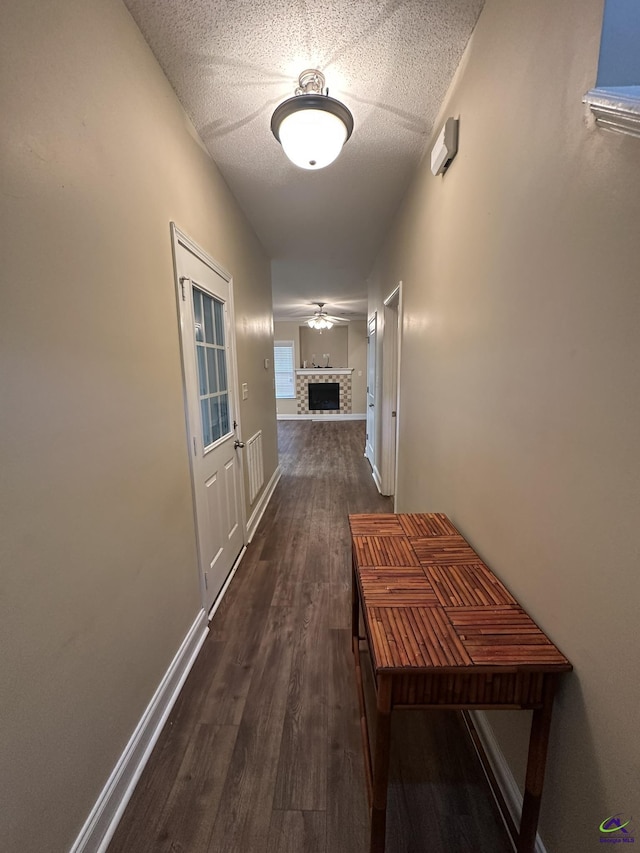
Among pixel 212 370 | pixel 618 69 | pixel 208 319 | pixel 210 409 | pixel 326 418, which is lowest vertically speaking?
pixel 326 418

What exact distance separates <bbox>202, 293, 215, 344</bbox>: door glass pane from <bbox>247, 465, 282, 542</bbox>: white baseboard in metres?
1.57

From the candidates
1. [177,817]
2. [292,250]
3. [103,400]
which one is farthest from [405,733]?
[292,250]

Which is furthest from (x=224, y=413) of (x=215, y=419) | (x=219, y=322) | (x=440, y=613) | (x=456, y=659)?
(x=456, y=659)

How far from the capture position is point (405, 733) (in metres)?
1.31

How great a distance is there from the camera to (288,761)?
47.1 inches

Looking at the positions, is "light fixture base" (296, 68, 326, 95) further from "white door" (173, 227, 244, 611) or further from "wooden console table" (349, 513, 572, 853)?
"wooden console table" (349, 513, 572, 853)

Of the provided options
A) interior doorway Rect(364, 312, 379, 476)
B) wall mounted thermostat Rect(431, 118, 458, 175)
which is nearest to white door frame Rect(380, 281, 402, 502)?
interior doorway Rect(364, 312, 379, 476)

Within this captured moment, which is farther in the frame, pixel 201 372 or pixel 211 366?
pixel 211 366

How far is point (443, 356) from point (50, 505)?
5.24 feet

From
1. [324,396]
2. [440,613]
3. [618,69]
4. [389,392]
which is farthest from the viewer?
[324,396]

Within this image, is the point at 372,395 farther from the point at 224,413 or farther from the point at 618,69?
the point at 618,69

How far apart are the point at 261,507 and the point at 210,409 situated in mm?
1557

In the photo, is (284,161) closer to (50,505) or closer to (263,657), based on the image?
(50,505)

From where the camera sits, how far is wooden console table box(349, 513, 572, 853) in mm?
781
